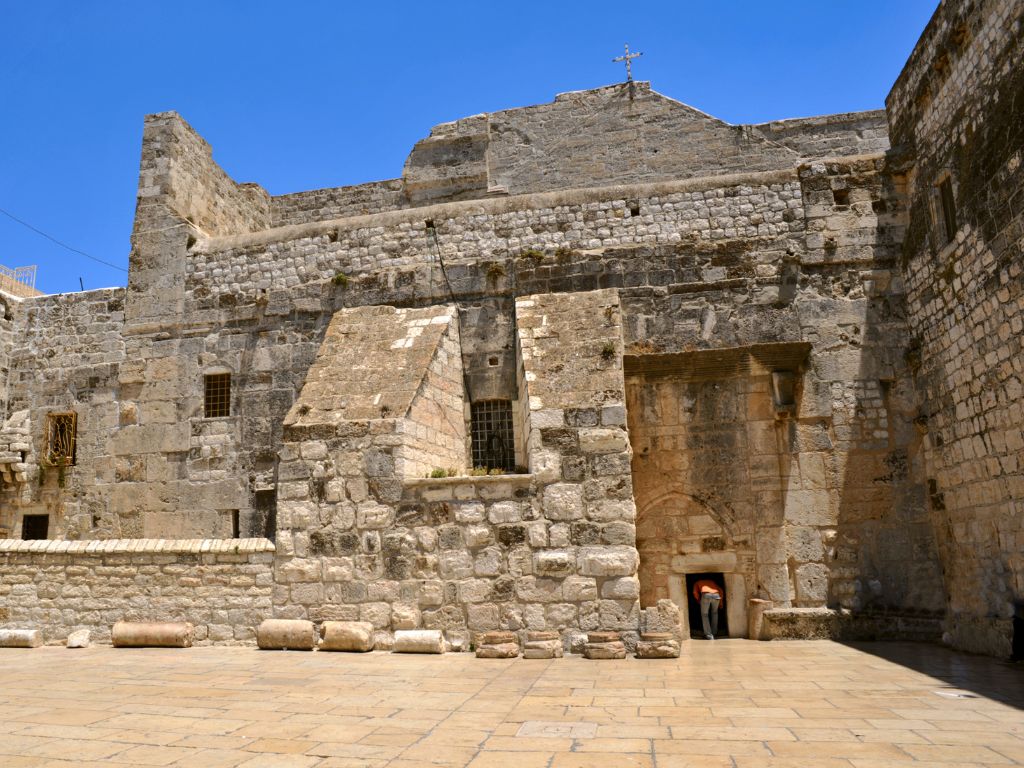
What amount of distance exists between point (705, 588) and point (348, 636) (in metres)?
4.22

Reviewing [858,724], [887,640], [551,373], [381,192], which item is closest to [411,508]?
[551,373]

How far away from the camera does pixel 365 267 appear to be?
11016mm

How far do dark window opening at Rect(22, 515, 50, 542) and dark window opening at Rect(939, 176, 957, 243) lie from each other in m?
13.1

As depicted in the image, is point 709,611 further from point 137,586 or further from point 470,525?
point 137,586

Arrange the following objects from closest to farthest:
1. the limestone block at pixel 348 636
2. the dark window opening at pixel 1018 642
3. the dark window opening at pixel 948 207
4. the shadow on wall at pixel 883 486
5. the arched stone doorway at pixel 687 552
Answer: the dark window opening at pixel 1018 642
the limestone block at pixel 348 636
the dark window opening at pixel 948 207
the shadow on wall at pixel 883 486
the arched stone doorway at pixel 687 552

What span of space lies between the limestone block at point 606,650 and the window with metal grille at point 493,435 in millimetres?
3210

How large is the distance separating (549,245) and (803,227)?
11.2 ft

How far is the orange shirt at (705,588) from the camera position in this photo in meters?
8.98

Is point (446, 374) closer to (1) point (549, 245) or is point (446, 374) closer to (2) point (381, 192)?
(1) point (549, 245)

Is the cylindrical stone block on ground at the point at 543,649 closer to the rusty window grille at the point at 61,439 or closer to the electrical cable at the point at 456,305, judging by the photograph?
the electrical cable at the point at 456,305

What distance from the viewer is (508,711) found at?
5059 mm

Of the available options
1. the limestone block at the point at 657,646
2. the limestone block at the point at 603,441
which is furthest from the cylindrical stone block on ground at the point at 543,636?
the limestone block at the point at 603,441

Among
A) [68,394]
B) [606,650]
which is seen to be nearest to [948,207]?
[606,650]

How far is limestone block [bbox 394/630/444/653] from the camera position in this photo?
296 inches
